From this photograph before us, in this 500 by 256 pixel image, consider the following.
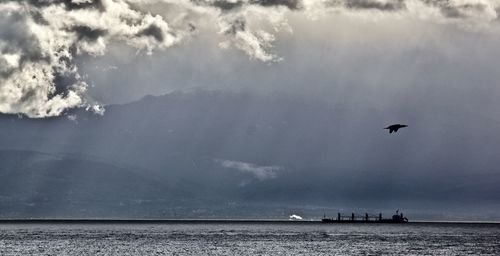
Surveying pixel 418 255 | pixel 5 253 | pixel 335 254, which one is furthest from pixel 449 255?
pixel 5 253

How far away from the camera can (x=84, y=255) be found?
621 ft

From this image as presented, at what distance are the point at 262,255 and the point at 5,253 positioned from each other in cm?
5333

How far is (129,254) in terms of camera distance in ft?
628

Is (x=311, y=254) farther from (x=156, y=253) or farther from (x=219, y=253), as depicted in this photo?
(x=156, y=253)

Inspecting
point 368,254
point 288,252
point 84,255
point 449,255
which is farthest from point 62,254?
point 449,255

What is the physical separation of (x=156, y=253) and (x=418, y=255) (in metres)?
51.4

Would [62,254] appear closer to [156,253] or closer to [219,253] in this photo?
[156,253]

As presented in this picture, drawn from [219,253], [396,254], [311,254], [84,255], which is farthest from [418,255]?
[84,255]

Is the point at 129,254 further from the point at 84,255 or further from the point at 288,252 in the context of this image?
the point at 288,252

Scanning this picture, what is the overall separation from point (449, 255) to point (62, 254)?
249ft

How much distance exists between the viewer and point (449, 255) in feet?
628

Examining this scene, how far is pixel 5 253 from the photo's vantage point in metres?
199

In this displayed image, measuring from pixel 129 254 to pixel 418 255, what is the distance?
56.0 metres

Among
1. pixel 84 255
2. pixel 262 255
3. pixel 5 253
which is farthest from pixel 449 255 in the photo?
pixel 5 253
